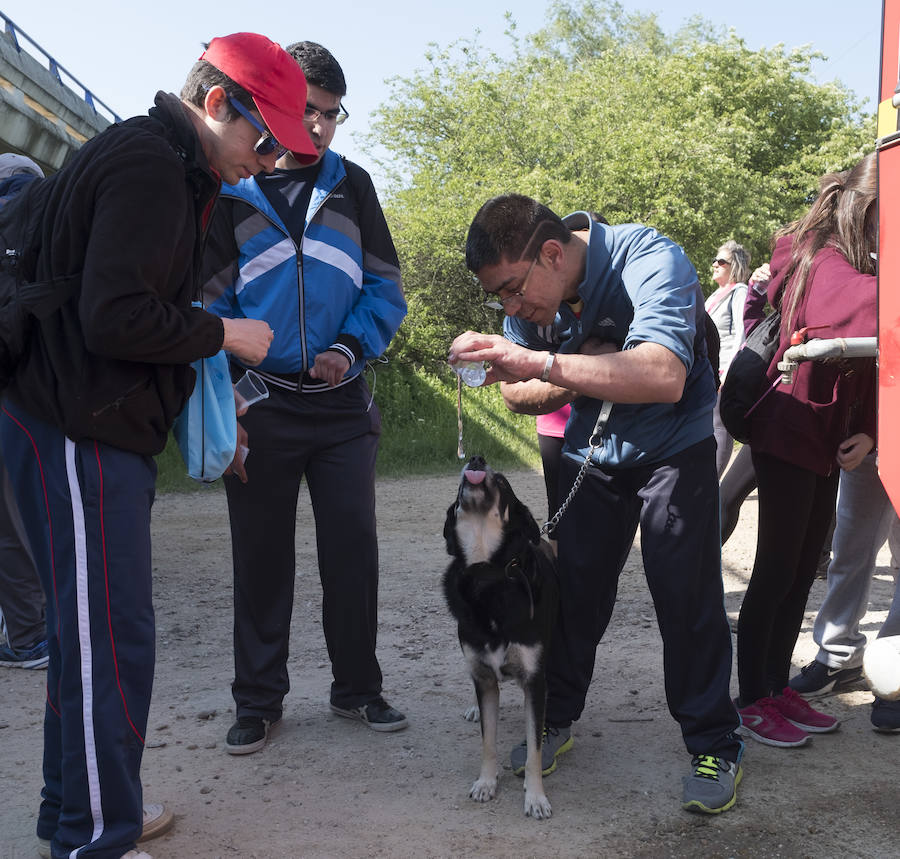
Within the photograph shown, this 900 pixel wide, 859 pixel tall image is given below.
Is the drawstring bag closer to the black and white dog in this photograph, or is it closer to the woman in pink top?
the black and white dog

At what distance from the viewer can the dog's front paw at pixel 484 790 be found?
3414mm

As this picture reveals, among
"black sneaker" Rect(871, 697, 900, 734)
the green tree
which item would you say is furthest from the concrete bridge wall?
"black sneaker" Rect(871, 697, 900, 734)

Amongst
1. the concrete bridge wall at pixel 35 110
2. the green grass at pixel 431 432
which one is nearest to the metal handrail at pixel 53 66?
the concrete bridge wall at pixel 35 110

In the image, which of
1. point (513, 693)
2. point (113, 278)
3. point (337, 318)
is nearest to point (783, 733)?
point (513, 693)

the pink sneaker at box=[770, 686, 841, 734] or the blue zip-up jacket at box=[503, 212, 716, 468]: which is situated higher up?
the blue zip-up jacket at box=[503, 212, 716, 468]

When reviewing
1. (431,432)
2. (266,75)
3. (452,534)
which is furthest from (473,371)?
(431,432)

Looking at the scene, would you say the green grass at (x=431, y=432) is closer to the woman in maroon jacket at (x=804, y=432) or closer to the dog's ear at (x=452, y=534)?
the dog's ear at (x=452, y=534)

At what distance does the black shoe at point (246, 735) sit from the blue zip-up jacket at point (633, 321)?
1713 mm

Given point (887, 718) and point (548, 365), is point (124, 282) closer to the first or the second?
point (548, 365)

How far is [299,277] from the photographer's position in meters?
3.80

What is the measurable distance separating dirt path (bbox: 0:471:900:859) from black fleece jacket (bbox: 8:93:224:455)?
143 cm

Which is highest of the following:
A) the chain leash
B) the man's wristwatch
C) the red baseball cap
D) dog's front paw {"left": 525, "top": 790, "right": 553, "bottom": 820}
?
the red baseball cap

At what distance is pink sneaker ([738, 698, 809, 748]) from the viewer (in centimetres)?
372

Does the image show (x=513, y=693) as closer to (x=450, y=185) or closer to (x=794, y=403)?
(x=794, y=403)
